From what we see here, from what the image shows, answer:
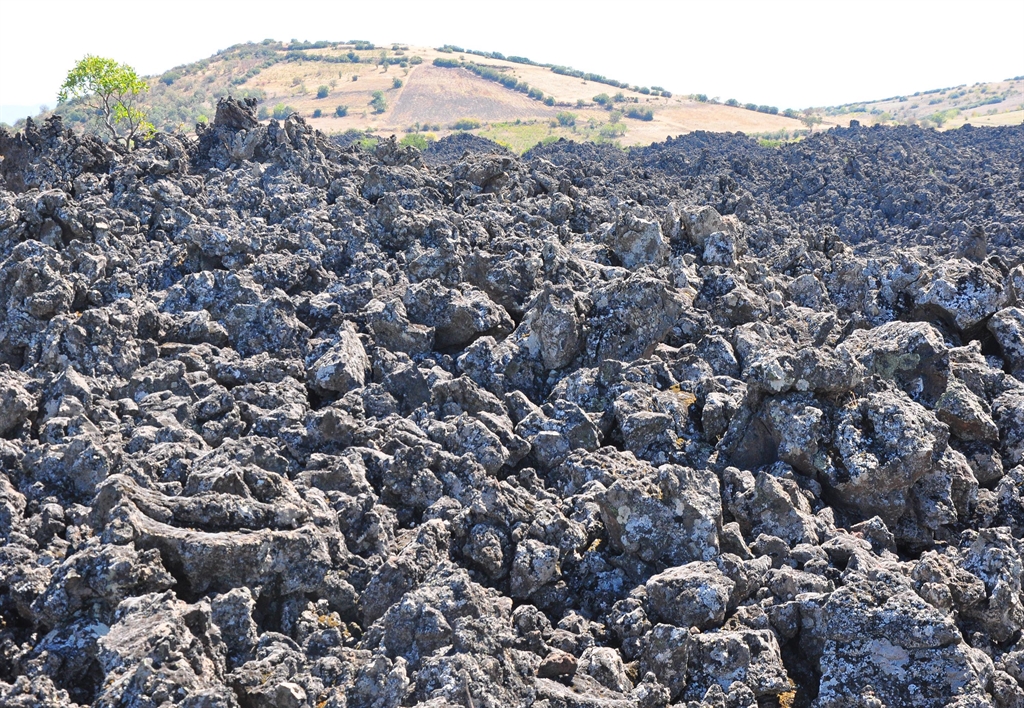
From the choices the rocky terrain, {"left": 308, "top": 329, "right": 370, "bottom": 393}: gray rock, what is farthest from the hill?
{"left": 308, "top": 329, "right": 370, "bottom": 393}: gray rock

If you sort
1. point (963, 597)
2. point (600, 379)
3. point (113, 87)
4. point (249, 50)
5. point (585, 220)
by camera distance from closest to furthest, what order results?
point (963, 597) → point (600, 379) → point (585, 220) → point (113, 87) → point (249, 50)

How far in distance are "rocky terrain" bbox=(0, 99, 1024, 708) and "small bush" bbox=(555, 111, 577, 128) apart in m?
94.9

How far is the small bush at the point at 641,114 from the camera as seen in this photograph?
4631 inches

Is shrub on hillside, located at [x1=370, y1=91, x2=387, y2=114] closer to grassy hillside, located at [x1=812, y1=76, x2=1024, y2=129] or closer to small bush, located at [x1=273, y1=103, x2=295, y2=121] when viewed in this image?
small bush, located at [x1=273, y1=103, x2=295, y2=121]

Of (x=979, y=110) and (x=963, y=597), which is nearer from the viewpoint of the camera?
(x=963, y=597)

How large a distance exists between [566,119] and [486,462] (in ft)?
350

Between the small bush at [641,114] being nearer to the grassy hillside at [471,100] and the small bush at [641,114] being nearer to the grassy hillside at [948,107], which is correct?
the grassy hillside at [471,100]

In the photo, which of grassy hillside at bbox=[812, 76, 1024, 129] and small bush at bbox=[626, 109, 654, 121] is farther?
small bush at bbox=[626, 109, 654, 121]

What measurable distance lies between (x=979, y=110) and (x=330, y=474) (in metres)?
136

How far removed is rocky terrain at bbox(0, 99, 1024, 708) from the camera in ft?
25.3

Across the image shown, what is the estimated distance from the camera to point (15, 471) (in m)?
9.85

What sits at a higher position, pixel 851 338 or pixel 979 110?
pixel 979 110

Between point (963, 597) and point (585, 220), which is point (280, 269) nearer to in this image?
point (585, 220)

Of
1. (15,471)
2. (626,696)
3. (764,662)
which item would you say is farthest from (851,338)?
(15,471)
